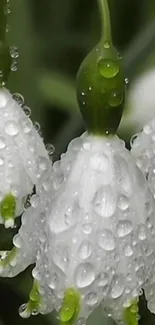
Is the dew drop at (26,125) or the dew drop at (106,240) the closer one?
the dew drop at (106,240)

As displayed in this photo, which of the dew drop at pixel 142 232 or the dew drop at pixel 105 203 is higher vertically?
the dew drop at pixel 105 203

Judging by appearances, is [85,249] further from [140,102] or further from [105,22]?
[140,102]

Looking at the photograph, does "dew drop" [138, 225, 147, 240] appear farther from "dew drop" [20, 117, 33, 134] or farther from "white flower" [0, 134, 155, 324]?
"dew drop" [20, 117, 33, 134]

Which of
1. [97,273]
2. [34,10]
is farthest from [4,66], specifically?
[34,10]

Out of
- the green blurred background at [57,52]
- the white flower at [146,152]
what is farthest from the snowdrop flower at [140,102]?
the white flower at [146,152]

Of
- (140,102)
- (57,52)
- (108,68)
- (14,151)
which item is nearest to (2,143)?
(14,151)

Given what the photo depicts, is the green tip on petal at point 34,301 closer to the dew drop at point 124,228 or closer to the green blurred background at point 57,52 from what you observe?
the dew drop at point 124,228

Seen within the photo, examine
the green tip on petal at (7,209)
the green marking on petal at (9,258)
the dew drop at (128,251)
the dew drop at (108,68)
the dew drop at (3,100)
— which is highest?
the dew drop at (108,68)
